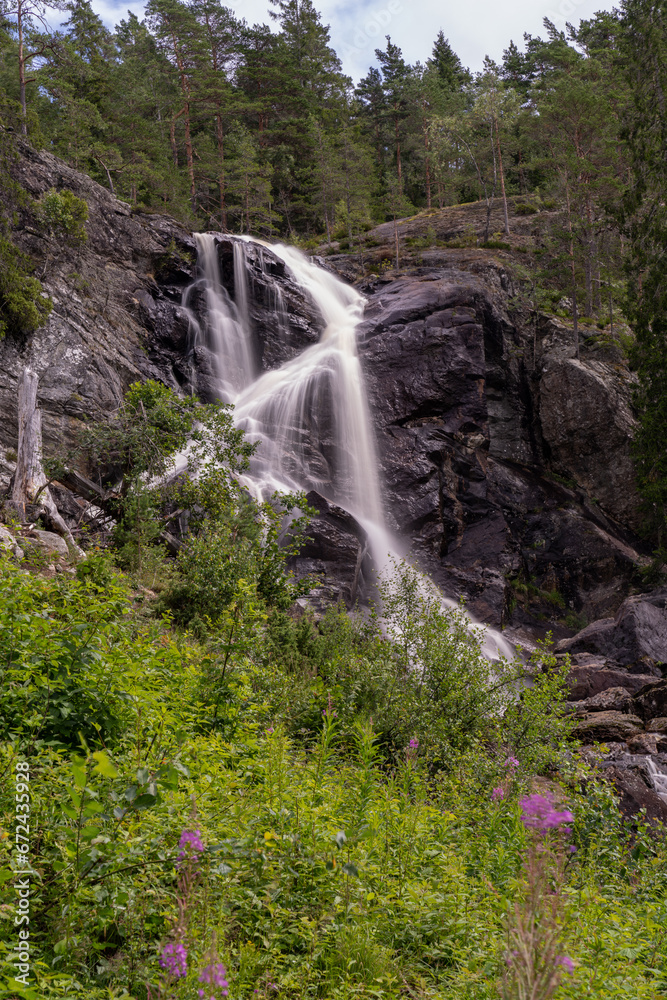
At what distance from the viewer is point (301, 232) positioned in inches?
1676

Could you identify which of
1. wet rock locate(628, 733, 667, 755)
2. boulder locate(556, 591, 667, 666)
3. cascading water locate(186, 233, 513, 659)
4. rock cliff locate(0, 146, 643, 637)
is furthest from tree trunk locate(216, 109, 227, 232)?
wet rock locate(628, 733, 667, 755)

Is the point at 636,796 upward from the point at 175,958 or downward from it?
downward

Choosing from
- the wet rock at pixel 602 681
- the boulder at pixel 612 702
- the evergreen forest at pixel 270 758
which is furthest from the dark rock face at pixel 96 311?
the wet rock at pixel 602 681

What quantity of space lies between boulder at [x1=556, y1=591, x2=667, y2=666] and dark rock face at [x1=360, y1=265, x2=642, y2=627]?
4059 mm

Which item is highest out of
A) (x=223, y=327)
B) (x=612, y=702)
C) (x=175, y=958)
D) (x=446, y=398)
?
(x=223, y=327)

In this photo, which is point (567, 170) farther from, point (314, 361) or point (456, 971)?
point (456, 971)

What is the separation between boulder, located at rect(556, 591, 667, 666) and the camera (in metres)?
15.6

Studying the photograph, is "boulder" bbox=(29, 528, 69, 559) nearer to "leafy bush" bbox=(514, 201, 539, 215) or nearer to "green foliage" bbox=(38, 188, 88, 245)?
"green foliage" bbox=(38, 188, 88, 245)

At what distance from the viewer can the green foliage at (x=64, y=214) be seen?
18281 mm

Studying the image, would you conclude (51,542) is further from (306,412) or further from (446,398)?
(446,398)

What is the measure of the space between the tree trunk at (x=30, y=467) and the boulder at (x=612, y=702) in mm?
10247

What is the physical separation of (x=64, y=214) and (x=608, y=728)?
1929 cm

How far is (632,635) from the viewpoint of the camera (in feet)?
52.4

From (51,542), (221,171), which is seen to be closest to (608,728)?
(51,542)
